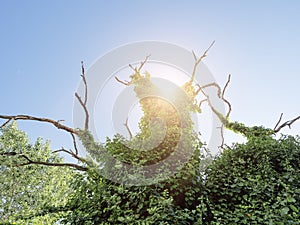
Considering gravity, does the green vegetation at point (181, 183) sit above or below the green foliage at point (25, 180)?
below

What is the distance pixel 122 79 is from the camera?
25.6 ft

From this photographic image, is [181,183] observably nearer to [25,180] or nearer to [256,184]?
[256,184]

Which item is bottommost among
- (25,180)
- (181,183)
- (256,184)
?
(256,184)

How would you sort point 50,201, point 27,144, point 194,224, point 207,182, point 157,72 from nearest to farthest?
point 194,224
point 207,182
point 157,72
point 50,201
point 27,144

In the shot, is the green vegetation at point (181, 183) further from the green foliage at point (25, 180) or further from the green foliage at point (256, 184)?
the green foliage at point (25, 180)

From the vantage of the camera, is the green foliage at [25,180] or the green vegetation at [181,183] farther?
the green foliage at [25,180]

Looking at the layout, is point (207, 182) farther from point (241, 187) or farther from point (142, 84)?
point (142, 84)

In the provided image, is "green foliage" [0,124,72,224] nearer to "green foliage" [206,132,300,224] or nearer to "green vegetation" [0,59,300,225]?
"green vegetation" [0,59,300,225]

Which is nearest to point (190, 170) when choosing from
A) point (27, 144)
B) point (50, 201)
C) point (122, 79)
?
point (122, 79)

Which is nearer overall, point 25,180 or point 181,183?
point 181,183

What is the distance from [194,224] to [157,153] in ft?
4.62

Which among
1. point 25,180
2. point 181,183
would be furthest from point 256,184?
point 25,180

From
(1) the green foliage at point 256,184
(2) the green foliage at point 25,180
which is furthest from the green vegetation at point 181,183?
(2) the green foliage at point 25,180

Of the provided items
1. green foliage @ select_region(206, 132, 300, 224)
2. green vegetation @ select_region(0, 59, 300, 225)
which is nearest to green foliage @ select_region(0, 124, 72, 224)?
green vegetation @ select_region(0, 59, 300, 225)
